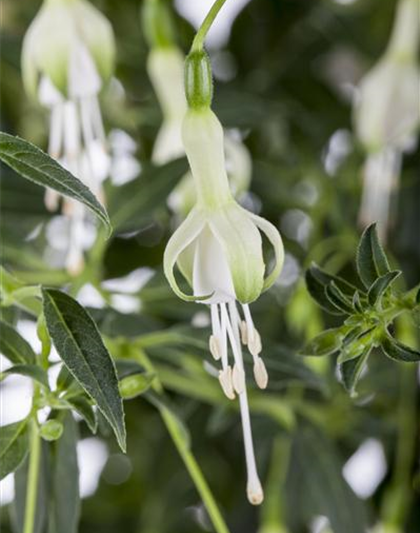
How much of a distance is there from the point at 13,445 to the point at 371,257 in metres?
0.15

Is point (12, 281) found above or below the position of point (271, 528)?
above

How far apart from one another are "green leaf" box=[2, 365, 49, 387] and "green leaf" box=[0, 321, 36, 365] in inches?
0.9

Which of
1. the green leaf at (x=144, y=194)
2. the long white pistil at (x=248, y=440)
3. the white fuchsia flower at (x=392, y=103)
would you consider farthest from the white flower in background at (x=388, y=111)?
the long white pistil at (x=248, y=440)

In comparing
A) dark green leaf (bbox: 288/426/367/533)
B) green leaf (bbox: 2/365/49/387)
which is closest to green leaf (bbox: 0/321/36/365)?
green leaf (bbox: 2/365/49/387)

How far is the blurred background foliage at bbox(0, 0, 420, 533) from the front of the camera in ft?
A: 2.00

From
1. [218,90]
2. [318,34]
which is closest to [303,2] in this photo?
[318,34]

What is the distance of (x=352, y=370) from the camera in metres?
0.42

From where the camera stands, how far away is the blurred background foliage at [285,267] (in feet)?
2.00

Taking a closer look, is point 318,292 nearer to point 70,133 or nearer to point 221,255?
point 221,255

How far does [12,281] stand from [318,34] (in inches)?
18.8

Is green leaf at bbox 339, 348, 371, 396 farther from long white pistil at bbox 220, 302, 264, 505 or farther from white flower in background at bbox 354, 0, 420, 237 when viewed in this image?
white flower in background at bbox 354, 0, 420, 237

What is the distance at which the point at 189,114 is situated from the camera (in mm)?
436

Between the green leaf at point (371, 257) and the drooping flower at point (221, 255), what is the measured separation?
0.03m

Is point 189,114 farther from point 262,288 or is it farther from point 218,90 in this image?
point 218,90
